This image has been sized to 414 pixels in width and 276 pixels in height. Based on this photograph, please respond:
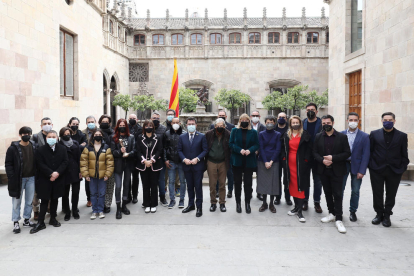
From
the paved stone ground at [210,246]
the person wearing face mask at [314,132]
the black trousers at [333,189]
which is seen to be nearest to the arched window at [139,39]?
the paved stone ground at [210,246]

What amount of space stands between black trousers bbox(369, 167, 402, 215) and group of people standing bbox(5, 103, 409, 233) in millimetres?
14

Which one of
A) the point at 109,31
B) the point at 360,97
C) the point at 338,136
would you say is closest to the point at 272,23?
the point at 109,31

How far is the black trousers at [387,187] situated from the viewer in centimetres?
504

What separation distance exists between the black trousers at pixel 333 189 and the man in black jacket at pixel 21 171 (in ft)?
15.0

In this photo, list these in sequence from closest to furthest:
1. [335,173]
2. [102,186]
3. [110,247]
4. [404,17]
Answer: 1. [110,247]
2. [335,173]
3. [102,186]
4. [404,17]

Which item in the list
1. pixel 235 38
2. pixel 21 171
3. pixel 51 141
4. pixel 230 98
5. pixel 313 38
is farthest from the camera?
pixel 235 38

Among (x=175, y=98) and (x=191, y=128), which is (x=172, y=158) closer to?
(x=191, y=128)

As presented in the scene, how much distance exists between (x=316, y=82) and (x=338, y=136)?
23961 millimetres

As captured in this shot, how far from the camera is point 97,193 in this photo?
5.52m

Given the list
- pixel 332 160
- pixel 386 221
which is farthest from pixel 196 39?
pixel 386 221

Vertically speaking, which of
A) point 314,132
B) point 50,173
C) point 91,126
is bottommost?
point 50,173

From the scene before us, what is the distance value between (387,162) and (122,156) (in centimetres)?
435

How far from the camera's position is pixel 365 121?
10.4m

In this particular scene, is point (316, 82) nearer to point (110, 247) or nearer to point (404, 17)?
point (404, 17)
